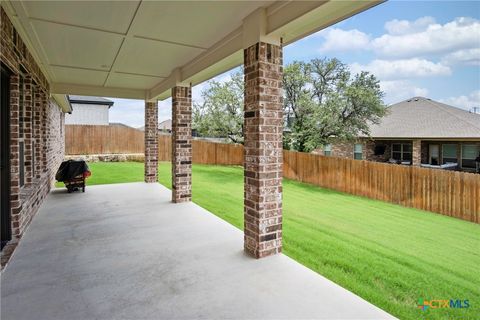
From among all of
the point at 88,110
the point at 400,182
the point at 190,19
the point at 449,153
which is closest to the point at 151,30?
the point at 190,19

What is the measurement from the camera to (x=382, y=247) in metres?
4.89

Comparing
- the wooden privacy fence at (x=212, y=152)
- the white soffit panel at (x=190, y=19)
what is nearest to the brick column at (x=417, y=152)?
the wooden privacy fence at (x=212, y=152)

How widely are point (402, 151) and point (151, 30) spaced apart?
15.1m

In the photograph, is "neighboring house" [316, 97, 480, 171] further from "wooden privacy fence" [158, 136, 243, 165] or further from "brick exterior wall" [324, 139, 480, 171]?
"wooden privacy fence" [158, 136, 243, 165]

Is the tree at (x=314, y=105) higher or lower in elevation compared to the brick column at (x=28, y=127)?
higher

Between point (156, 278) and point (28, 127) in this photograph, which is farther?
point (28, 127)

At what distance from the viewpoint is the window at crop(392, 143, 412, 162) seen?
15.0m

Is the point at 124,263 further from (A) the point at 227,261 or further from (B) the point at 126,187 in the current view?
(B) the point at 126,187

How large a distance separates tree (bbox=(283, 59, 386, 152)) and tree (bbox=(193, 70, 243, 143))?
2.48m

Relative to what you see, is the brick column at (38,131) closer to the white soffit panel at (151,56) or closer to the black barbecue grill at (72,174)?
the black barbecue grill at (72,174)

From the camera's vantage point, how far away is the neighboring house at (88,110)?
802 inches

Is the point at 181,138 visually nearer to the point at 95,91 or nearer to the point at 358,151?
the point at 95,91

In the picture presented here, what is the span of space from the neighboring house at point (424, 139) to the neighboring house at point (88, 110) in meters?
15.6

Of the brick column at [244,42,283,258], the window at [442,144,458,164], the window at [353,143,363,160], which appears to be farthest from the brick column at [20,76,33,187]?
the window at [442,144,458,164]
